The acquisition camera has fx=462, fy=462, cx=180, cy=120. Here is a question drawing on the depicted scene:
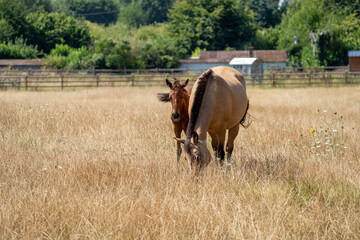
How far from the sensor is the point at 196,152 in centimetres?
505

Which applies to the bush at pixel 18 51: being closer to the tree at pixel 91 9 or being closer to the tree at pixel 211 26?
the tree at pixel 211 26

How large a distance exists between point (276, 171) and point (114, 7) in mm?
121707

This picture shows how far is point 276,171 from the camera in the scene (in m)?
5.80

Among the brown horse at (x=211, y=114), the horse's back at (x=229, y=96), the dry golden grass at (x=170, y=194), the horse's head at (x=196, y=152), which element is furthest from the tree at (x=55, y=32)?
the horse's head at (x=196, y=152)

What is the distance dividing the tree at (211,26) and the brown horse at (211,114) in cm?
4774

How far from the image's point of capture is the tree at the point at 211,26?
180 feet

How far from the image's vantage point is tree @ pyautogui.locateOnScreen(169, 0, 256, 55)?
54.9 m

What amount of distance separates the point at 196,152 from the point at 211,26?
51.4 metres

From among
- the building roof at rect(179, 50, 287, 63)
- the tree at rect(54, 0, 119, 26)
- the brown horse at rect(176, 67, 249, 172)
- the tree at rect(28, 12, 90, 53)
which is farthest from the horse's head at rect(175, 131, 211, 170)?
the tree at rect(54, 0, 119, 26)

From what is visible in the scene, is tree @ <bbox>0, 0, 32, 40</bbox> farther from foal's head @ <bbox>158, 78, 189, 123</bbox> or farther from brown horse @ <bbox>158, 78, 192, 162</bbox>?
foal's head @ <bbox>158, 78, 189, 123</bbox>

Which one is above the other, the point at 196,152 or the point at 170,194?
the point at 196,152

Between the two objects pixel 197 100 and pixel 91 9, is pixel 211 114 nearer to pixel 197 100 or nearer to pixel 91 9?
pixel 197 100

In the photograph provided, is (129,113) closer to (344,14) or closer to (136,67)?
(136,67)

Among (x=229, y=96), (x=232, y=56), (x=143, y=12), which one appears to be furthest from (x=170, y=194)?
(x=143, y=12)
